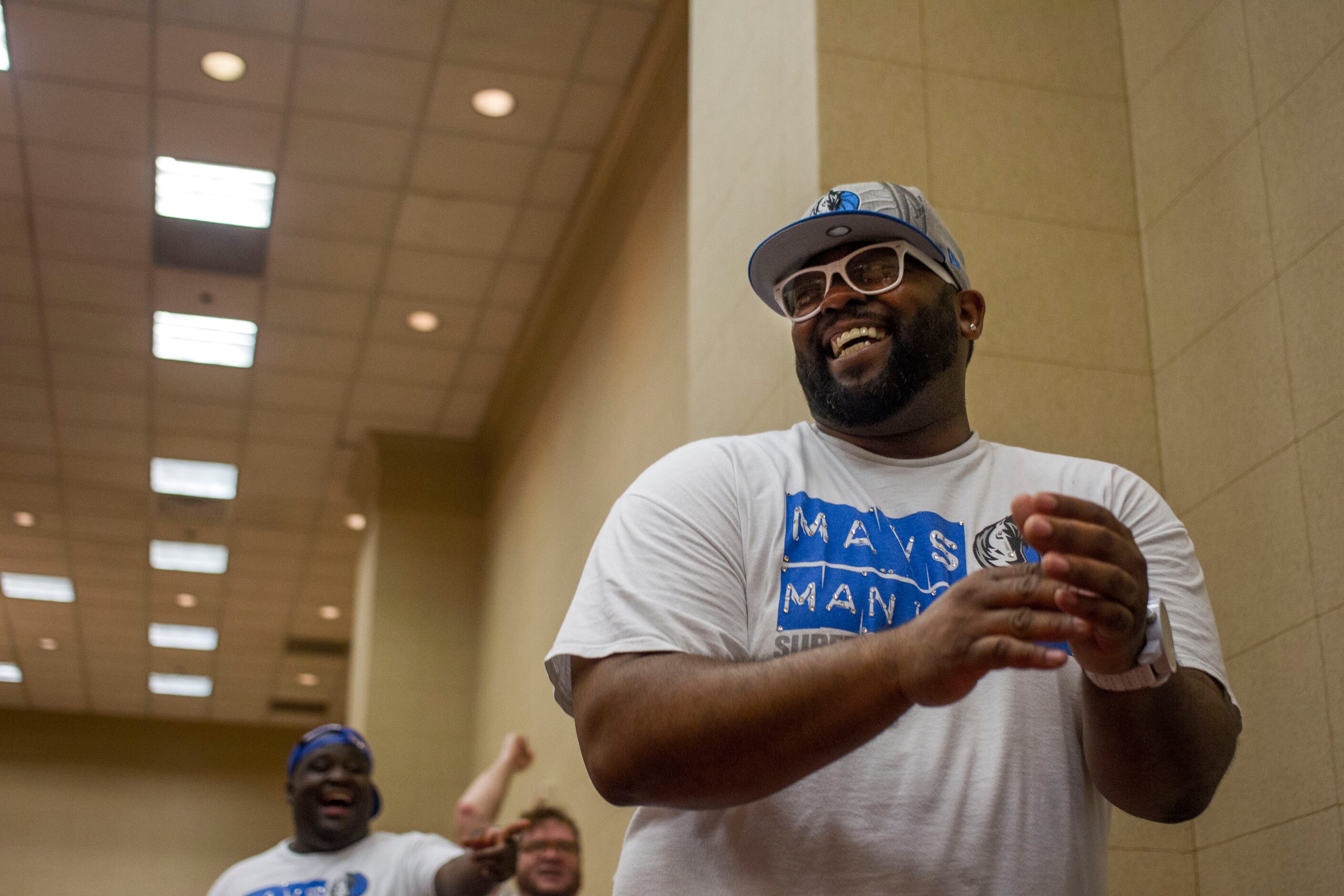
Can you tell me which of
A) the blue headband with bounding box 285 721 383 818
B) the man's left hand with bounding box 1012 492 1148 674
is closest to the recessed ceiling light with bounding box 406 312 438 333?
the blue headband with bounding box 285 721 383 818

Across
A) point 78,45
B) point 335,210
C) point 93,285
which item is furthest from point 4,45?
point 93,285

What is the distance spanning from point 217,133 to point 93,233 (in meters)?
1.30

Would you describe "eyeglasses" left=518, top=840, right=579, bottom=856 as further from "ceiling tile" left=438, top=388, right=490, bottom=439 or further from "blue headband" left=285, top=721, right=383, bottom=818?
"ceiling tile" left=438, top=388, right=490, bottom=439

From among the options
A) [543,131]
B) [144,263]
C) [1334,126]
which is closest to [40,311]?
[144,263]

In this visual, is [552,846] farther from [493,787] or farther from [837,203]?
[837,203]

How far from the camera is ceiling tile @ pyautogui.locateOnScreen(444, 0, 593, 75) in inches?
252

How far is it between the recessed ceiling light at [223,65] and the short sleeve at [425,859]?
13.7 feet

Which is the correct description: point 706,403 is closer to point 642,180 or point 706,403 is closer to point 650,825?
point 650,825

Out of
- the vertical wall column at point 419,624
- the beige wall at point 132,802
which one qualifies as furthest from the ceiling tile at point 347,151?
the beige wall at point 132,802

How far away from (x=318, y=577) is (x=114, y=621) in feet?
8.05

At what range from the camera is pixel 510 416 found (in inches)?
396

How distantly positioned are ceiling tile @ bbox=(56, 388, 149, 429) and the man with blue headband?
622 cm

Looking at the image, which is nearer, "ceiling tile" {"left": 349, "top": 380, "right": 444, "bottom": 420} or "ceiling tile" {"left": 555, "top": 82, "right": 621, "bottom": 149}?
"ceiling tile" {"left": 555, "top": 82, "right": 621, "bottom": 149}

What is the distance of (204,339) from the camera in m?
9.16
